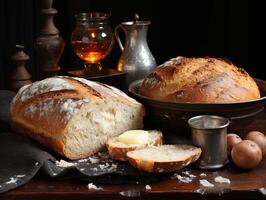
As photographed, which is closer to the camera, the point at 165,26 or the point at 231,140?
the point at 231,140

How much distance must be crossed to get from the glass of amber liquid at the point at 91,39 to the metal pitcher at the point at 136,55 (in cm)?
11

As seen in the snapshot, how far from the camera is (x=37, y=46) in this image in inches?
83.3

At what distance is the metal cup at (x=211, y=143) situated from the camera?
1.31 metres

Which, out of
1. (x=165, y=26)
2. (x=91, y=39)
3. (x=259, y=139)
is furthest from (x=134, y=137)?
(x=165, y=26)

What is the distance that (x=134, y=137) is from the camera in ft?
4.55

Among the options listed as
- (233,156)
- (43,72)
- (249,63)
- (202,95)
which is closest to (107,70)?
(43,72)

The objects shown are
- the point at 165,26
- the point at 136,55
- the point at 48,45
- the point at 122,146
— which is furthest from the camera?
the point at 165,26

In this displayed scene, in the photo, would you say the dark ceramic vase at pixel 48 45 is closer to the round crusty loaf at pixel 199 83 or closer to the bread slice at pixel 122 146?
the round crusty loaf at pixel 199 83

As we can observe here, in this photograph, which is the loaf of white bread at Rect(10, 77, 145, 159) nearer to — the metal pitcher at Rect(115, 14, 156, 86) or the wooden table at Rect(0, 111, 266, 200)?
the wooden table at Rect(0, 111, 266, 200)

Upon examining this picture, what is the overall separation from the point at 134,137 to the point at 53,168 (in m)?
0.20

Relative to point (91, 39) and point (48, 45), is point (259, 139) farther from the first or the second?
point (48, 45)

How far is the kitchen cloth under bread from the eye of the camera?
4.19 feet

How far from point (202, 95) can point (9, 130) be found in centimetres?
55

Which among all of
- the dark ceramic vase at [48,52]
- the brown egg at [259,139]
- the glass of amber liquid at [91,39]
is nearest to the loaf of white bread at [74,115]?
the brown egg at [259,139]
